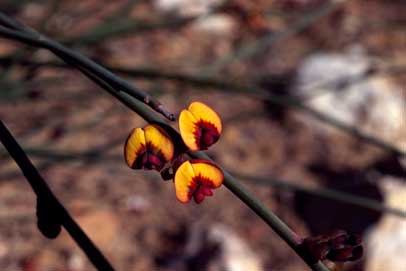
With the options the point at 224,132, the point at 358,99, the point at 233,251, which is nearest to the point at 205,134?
the point at 233,251

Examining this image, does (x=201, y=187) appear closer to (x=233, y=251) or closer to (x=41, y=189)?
(x=41, y=189)

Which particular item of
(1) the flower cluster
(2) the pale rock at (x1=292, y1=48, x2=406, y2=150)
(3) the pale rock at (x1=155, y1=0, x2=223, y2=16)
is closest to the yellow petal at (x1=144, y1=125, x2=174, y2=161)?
(1) the flower cluster

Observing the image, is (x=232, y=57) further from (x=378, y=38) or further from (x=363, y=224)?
(x=378, y=38)

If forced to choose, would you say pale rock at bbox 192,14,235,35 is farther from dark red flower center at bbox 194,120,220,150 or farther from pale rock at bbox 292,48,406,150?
dark red flower center at bbox 194,120,220,150

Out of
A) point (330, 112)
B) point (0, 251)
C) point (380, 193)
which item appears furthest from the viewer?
point (330, 112)

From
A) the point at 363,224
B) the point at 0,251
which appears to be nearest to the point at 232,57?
the point at 363,224

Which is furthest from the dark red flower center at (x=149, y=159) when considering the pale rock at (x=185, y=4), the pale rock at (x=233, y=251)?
the pale rock at (x=185, y=4)

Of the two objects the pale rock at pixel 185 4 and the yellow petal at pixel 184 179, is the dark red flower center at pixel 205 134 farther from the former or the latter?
the pale rock at pixel 185 4
